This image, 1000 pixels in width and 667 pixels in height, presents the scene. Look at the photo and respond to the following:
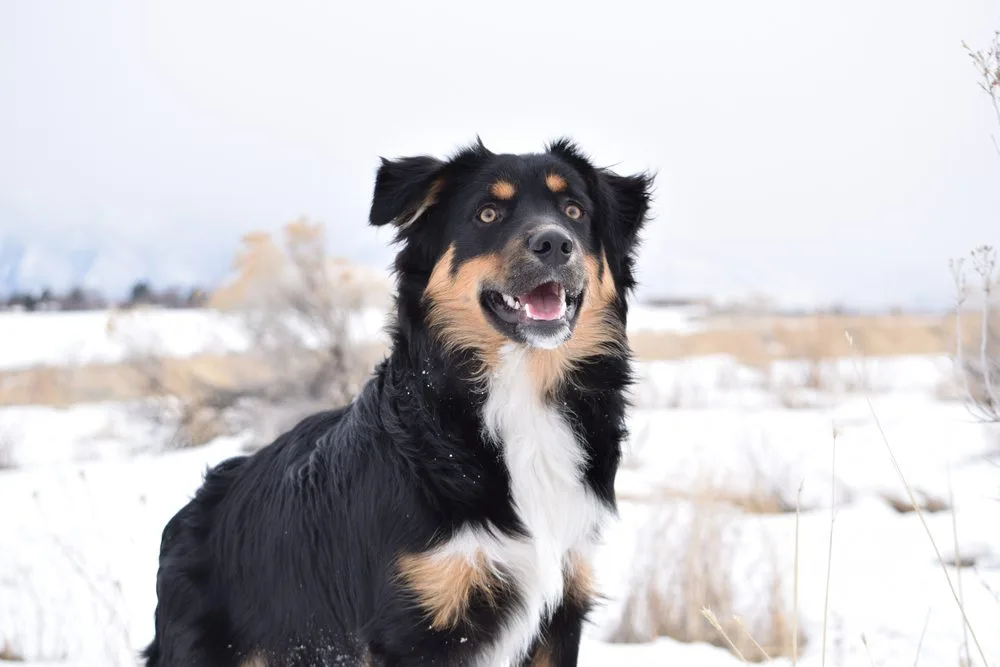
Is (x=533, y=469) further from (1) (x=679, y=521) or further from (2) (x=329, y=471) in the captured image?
(1) (x=679, y=521)

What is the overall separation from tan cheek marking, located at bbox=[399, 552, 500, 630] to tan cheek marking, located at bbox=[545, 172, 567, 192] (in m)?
1.61

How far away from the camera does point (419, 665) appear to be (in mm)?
2965

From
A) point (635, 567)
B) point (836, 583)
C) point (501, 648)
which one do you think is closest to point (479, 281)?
point (501, 648)

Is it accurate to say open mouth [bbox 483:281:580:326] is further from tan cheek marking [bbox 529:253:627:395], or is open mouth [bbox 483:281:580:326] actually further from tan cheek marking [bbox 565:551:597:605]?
tan cheek marking [bbox 565:551:597:605]

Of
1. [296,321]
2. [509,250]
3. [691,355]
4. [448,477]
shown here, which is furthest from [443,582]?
[691,355]

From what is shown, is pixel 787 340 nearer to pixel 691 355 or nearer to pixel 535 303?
pixel 691 355

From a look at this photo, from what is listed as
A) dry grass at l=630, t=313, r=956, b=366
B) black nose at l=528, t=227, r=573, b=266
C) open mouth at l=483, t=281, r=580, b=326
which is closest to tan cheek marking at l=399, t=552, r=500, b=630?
open mouth at l=483, t=281, r=580, b=326

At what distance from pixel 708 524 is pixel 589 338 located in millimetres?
2551

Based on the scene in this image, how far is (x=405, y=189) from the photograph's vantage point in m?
3.55

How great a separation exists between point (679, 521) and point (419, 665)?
3.52 meters

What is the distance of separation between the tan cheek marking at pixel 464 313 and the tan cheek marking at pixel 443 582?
0.83m

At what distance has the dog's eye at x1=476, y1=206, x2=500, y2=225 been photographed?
11.9 ft

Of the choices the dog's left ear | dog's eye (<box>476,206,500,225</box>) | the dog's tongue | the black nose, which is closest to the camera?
the black nose

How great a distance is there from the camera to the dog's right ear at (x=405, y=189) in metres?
3.51
